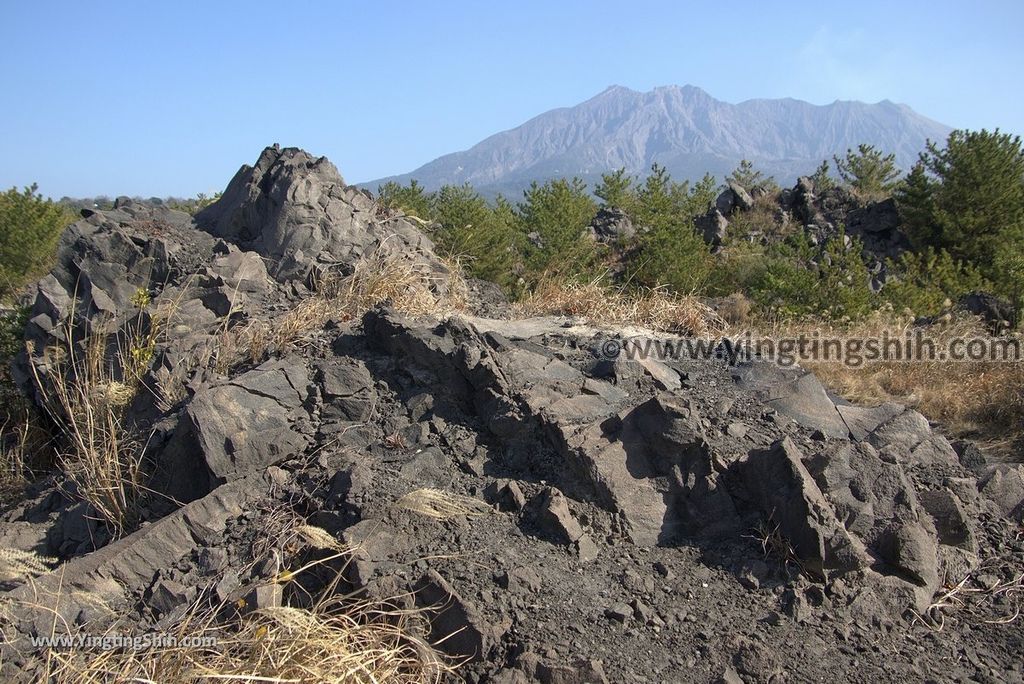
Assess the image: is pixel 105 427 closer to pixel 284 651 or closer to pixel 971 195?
pixel 284 651

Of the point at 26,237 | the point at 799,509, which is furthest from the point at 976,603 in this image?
the point at 26,237

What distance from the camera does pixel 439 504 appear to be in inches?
147

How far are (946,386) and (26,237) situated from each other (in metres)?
15.2

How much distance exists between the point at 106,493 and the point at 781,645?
3525 millimetres

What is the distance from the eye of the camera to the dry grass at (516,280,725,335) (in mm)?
6711

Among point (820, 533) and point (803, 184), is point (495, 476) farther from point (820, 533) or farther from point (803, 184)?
point (803, 184)

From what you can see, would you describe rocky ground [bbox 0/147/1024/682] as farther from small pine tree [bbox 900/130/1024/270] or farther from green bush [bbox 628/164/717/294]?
small pine tree [bbox 900/130/1024/270]

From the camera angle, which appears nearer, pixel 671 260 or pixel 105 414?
pixel 105 414

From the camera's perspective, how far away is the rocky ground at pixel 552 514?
3.22 m

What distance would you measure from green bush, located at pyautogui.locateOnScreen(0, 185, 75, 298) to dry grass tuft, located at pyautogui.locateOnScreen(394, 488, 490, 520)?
1273cm

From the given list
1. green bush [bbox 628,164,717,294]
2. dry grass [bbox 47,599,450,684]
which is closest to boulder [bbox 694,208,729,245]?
green bush [bbox 628,164,717,294]

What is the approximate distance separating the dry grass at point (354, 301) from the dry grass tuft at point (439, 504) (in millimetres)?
A: 1934

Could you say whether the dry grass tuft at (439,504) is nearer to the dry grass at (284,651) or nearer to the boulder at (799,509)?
the dry grass at (284,651)

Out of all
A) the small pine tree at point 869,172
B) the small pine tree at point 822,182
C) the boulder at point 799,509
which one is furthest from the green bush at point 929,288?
the small pine tree at point 869,172
